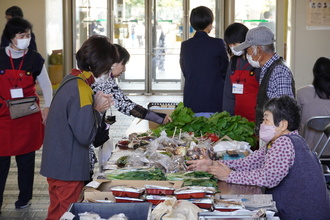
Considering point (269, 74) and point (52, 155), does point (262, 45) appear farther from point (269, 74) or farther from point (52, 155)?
point (52, 155)

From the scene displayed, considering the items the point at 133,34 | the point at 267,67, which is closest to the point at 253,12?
the point at 133,34

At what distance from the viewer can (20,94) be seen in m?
5.80

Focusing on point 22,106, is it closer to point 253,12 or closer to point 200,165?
point 200,165

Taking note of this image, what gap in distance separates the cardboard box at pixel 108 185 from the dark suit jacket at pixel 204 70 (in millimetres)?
3095

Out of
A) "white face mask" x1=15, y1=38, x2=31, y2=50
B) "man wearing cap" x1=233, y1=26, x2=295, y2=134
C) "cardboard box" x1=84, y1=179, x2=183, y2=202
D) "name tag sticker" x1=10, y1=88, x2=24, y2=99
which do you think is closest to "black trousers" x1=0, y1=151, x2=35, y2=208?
"name tag sticker" x1=10, y1=88, x2=24, y2=99

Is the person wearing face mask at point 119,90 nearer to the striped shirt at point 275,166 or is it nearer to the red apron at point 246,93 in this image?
the red apron at point 246,93

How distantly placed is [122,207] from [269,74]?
6.73ft

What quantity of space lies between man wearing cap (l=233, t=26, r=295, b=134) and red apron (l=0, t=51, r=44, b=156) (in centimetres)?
197

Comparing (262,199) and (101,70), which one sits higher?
(101,70)

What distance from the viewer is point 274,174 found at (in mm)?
3689

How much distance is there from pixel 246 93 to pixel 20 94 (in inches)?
76.7

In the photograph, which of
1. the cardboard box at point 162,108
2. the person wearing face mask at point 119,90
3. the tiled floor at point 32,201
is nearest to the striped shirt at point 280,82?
the person wearing face mask at point 119,90

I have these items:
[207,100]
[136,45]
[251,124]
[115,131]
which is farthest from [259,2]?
[251,124]

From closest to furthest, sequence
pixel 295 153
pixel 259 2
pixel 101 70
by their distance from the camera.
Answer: pixel 295 153
pixel 101 70
pixel 259 2
